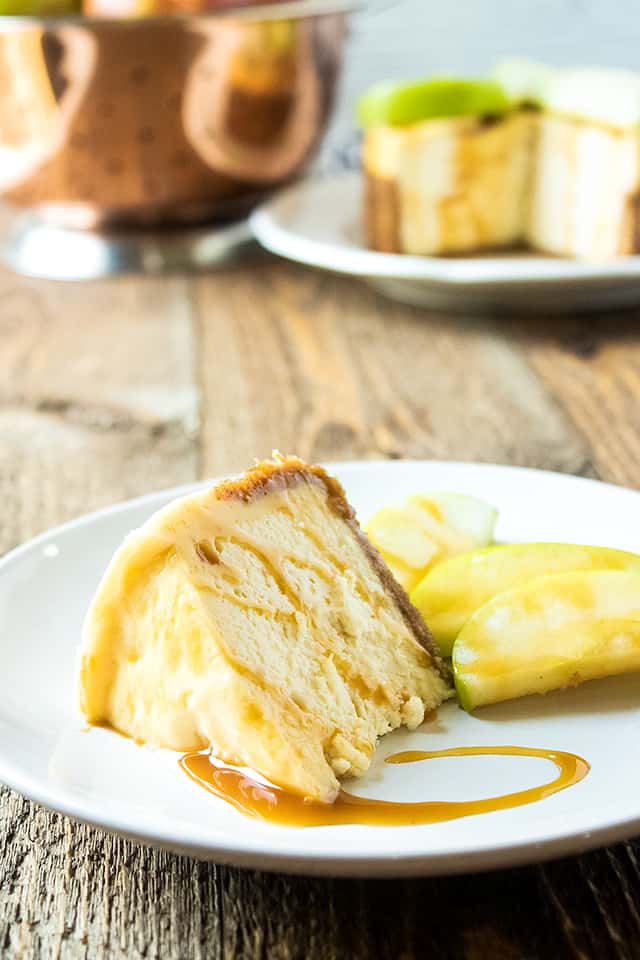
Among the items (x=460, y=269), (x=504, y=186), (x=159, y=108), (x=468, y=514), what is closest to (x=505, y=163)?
(x=504, y=186)

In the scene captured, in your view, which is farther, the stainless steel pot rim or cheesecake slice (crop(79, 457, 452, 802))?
the stainless steel pot rim

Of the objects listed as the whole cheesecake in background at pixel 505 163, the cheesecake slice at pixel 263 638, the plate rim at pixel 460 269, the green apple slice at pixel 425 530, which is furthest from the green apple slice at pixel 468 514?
the whole cheesecake in background at pixel 505 163

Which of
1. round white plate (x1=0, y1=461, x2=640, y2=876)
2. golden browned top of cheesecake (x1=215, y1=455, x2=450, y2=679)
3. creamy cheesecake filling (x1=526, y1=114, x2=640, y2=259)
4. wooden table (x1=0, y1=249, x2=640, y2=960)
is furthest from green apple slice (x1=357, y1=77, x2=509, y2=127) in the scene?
golden browned top of cheesecake (x1=215, y1=455, x2=450, y2=679)

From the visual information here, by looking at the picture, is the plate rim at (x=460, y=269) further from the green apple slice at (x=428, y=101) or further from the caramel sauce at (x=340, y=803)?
the caramel sauce at (x=340, y=803)

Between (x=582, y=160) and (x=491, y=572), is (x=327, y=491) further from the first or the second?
(x=582, y=160)

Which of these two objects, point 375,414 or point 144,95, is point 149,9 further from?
point 375,414

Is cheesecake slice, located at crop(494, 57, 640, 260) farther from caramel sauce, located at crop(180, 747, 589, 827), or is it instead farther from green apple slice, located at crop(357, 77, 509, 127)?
caramel sauce, located at crop(180, 747, 589, 827)
